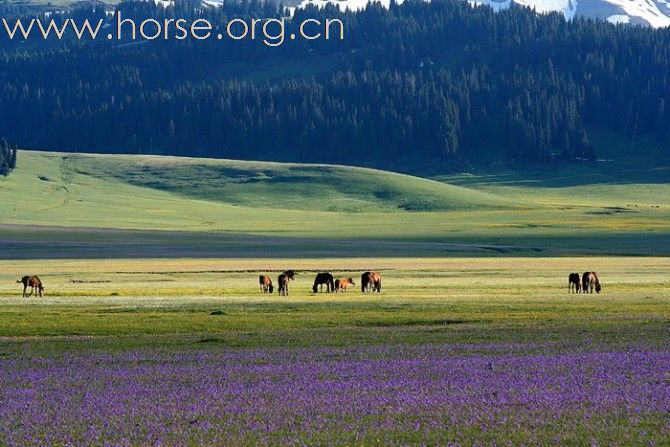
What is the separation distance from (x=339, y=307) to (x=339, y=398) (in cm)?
2475

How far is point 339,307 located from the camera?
147 ft

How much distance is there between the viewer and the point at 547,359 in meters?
25.3

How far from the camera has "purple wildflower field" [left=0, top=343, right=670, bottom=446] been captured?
1686 centimetres

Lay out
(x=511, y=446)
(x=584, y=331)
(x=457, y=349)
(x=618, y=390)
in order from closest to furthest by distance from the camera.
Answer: (x=511, y=446), (x=618, y=390), (x=457, y=349), (x=584, y=331)

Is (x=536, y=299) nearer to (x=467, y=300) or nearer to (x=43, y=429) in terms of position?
(x=467, y=300)

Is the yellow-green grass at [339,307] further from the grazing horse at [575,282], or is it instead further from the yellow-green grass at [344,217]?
the yellow-green grass at [344,217]

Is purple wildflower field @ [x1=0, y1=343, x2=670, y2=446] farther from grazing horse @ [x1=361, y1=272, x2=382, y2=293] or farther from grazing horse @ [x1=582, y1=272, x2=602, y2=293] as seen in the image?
grazing horse @ [x1=361, y1=272, x2=382, y2=293]

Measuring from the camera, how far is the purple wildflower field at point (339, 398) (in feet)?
55.3

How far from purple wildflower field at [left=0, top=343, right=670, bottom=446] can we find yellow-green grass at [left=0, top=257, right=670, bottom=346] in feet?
16.1

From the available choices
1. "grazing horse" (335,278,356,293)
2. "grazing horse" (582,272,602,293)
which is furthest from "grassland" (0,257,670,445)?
"grazing horse" (335,278,356,293)

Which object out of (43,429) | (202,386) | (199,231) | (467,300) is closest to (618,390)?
(202,386)

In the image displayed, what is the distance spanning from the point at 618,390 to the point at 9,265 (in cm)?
6802

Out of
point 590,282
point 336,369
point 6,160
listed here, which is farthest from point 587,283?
point 6,160

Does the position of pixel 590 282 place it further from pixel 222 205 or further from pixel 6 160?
pixel 6 160
